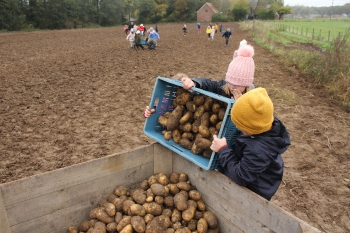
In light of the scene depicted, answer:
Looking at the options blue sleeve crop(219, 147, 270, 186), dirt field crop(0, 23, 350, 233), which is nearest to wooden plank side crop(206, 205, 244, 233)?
blue sleeve crop(219, 147, 270, 186)

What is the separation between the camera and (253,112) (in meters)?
2.24

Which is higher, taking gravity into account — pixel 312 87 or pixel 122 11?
pixel 122 11

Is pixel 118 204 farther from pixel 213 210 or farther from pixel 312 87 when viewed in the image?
pixel 312 87

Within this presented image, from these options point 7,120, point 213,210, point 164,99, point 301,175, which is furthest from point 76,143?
point 301,175

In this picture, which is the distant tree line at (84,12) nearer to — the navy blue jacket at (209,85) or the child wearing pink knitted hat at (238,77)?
the navy blue jacket at (209,85)

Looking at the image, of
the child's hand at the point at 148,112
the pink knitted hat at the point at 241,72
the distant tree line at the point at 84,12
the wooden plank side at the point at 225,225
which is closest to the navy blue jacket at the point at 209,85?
the pink knitted hat at the point at 241,72

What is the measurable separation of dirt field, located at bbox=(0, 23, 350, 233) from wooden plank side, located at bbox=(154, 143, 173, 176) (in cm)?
190

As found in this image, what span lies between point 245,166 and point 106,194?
1.61 meters

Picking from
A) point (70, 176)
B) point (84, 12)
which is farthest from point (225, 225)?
point (84, 12)

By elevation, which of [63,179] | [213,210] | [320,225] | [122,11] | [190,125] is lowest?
[320,225]

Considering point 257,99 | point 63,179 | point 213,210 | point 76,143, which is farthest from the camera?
point 76,143

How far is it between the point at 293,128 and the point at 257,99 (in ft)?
17.2

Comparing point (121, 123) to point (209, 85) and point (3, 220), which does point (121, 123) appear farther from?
point (3, 220)

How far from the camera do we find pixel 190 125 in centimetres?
331
